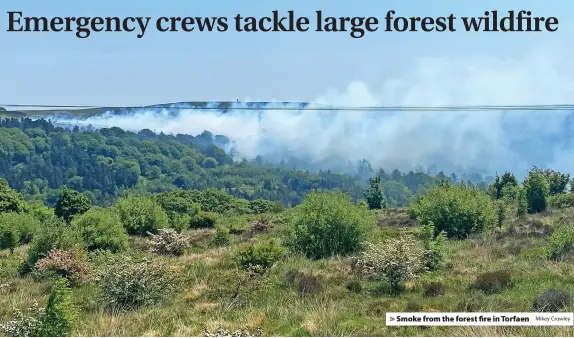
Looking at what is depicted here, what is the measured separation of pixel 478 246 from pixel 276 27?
51.8 ft

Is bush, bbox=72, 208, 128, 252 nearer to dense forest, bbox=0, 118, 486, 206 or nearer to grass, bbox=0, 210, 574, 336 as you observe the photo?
grass, bbox=0, 210, 574, 336

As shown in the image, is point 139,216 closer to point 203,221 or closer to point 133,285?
point 203,221

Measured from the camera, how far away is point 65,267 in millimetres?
17031

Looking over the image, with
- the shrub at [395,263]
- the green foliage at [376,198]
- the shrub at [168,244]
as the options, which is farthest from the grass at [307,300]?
the green foliage at [376,198]

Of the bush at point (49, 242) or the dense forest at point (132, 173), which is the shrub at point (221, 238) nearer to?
the bush at point (49, 242)

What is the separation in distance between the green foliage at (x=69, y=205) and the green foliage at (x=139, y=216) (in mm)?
11092

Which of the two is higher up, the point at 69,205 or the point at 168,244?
the point at 69,205

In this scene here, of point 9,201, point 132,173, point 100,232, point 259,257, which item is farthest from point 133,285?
point 132,173

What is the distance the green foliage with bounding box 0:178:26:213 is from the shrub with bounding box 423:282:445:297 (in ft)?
160

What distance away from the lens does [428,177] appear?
14350 centimetres

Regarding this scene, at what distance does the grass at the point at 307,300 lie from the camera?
9.37 m

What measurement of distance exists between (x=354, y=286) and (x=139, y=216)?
29.5m

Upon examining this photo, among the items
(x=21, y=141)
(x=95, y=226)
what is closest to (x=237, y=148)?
(x=21, y=141)

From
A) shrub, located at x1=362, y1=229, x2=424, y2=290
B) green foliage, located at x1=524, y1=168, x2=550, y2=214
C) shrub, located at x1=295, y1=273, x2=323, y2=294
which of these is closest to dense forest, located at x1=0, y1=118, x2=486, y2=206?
green foliage, located at x1=524, y1=168, x2=550, y2=214
